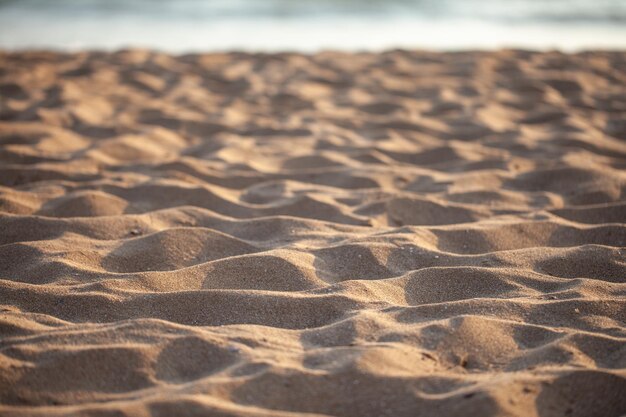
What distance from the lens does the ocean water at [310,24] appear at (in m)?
A: 7.29

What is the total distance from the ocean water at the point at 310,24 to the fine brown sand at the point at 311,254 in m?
2.71

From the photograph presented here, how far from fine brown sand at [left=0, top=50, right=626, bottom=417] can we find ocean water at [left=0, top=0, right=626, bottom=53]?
2.71 meters

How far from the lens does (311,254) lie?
2.30 m

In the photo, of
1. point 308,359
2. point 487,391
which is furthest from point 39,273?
point 487,391

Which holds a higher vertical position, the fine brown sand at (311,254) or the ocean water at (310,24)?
the ocean water at (310,24)

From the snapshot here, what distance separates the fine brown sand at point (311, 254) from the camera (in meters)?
1.57

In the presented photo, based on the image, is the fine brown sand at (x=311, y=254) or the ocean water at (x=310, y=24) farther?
the ocean water at (x=310, y=24)

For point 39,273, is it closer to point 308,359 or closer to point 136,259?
point 136,259

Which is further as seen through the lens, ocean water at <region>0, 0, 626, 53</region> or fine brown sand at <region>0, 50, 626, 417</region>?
ocean water at <region>0, 0, 626, 53</region>

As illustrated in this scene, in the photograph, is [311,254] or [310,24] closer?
[311,254]

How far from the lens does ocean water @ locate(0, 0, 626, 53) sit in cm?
729

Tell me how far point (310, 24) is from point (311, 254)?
24.2ft

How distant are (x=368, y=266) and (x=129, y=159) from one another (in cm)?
182

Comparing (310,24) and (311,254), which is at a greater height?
(310,24)
